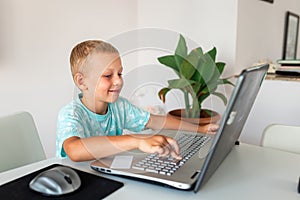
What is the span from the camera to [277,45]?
9.74 feet

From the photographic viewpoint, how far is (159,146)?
0.88 m

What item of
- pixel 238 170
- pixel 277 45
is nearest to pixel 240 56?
pixel 277 45

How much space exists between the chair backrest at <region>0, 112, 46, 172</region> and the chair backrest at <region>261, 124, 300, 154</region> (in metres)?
0.91

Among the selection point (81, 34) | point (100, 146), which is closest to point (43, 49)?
point (81, 34)

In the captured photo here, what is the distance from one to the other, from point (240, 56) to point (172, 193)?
5.53 ft

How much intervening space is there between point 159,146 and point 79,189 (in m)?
0.23

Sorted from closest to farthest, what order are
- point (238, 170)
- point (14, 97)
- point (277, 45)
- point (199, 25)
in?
point (238, 170) < point (14, 97) < point (199, 25) < point (277, 45)

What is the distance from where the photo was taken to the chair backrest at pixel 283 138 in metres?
1.34

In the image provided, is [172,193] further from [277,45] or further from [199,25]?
[277,45]

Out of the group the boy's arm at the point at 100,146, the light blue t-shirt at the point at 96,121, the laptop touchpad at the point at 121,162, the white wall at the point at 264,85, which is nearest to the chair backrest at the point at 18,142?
the light blue t-shirt at the point at 96,121

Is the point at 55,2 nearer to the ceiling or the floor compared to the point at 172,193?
nearer to the ceiling

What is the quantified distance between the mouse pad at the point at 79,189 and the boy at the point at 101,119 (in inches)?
4.4

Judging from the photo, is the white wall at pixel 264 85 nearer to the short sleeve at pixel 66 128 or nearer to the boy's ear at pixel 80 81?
the boy's ear at pixel 80 81

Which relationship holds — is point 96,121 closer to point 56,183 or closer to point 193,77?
point 56,183
